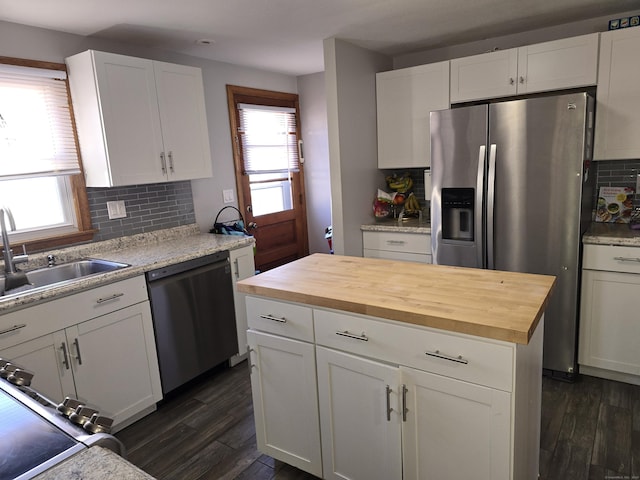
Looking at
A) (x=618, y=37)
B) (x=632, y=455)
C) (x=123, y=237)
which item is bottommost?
(x=632, y=455)

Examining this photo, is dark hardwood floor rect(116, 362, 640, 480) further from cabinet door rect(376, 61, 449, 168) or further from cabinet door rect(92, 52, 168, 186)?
cabinet door rect(376, 61, 449, 168)

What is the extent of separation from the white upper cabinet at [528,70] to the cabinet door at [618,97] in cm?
7

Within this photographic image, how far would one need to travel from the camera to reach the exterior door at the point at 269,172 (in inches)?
154

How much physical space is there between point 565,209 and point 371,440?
1784 mm

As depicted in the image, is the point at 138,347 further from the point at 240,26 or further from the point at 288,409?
the point at 240,26

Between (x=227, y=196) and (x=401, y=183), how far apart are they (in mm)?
1522

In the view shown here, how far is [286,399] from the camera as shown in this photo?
72.3 inches

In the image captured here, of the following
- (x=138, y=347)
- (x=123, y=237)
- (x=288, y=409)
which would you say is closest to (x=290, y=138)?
(x=123, y=237)

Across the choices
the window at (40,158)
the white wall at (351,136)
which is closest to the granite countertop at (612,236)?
the white wall at (351,136)

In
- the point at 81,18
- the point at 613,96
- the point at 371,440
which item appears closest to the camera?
the point at 371,440

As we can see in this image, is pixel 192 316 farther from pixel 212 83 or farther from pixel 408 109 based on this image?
pixel 408 109

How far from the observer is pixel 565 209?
8.19 feet

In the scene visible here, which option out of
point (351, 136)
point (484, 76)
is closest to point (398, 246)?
point (351, 136)

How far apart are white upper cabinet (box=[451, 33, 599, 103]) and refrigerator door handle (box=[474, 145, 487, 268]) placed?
63 cm
